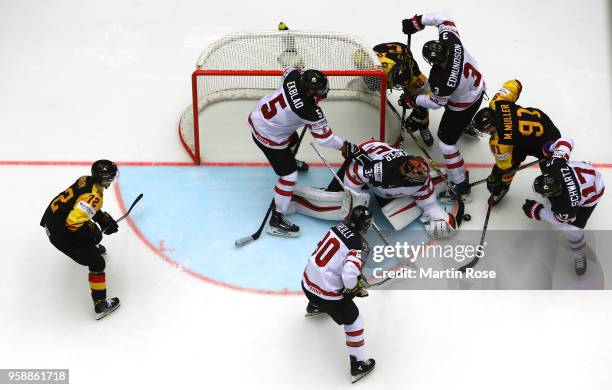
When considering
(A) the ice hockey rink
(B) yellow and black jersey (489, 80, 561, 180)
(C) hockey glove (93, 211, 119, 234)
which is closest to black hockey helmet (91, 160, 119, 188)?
(C) hockey glove (93, 211, 119, 234)

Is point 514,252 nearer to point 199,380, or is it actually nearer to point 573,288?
point 573,288

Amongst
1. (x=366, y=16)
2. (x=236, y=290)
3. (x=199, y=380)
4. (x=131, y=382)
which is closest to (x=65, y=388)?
(x=131, y=382)

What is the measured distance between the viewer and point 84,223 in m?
5.37

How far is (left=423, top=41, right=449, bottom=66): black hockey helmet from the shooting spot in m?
5.83

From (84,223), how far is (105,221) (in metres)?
0.31

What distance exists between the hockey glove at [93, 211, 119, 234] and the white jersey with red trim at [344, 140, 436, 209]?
1.48 metres

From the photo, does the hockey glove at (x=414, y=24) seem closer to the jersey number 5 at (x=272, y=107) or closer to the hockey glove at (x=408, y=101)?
the hockey glove at (x=408, y=101)

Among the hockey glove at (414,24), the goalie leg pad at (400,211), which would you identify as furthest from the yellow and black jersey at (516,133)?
the hockey glove at (414,24)

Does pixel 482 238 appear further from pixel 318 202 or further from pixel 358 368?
pixel 358 368

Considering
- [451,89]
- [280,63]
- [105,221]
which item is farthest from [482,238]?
[105,221]

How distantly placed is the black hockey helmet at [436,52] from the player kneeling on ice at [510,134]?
42cm

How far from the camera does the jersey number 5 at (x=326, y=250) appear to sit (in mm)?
5016

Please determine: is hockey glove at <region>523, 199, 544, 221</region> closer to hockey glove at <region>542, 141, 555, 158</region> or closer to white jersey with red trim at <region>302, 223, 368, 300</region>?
hockey glove at <region>542, 141, 555, 158</region>

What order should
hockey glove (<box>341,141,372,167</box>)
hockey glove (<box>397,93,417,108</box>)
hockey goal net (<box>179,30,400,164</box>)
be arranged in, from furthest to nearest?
hockey glove (<box>397,93,417,108</box>), hockey goal net (<box>179,30,400,164</box>), hockey glove (<box>341,141,372,167</box>)
